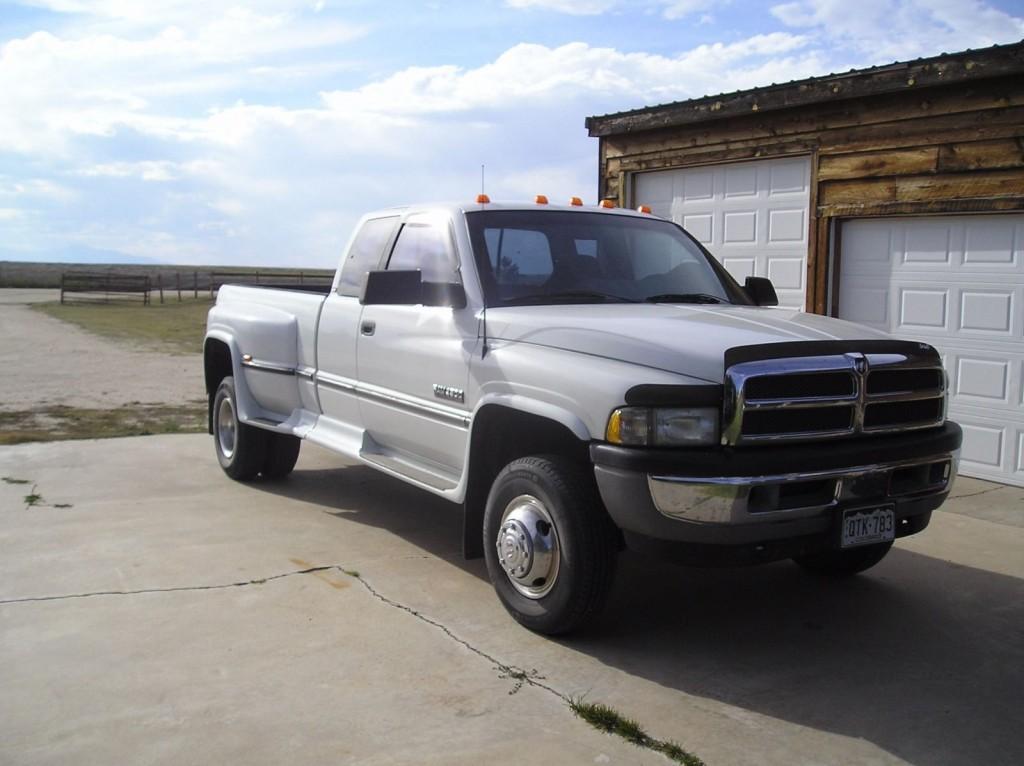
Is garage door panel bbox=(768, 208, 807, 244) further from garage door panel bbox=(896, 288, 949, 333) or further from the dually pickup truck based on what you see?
the dually pickup truck

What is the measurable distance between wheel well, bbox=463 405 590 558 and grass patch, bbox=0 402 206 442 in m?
5.80

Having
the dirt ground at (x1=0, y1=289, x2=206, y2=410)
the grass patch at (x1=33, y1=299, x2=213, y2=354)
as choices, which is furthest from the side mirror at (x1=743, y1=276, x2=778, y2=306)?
the grass patch at (x1=33, y1=299, x2=213, y2=354)

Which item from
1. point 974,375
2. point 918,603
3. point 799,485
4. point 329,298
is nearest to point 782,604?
point 918,603

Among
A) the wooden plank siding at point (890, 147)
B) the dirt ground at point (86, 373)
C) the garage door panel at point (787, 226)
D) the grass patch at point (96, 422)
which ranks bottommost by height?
the grass patch at point (96, 422)

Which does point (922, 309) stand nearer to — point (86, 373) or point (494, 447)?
point (494, 447)

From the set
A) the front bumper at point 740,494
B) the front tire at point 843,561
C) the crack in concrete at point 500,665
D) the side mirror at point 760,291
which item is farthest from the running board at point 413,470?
the side mirror at point 760,291

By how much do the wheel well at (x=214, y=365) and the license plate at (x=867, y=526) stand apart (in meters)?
5.37

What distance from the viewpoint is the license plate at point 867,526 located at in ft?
13.9

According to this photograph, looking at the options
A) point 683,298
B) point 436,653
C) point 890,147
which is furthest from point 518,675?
point 890,147

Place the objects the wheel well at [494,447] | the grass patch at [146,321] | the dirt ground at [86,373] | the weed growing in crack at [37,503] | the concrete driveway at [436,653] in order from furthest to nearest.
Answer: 1. the grass patch at [146,321]
2. the dirt ground at [86,373]
3. the weed growing in crack at [37,503]
4. the wheel well at [494,447]
5. the concrete driveway at [436,653]

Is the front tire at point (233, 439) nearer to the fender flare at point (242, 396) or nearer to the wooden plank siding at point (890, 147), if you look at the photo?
the fender flare at point (242, 396)

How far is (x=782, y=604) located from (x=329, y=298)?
3.42m

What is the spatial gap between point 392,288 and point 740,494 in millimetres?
2204

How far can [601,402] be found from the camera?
413cm
